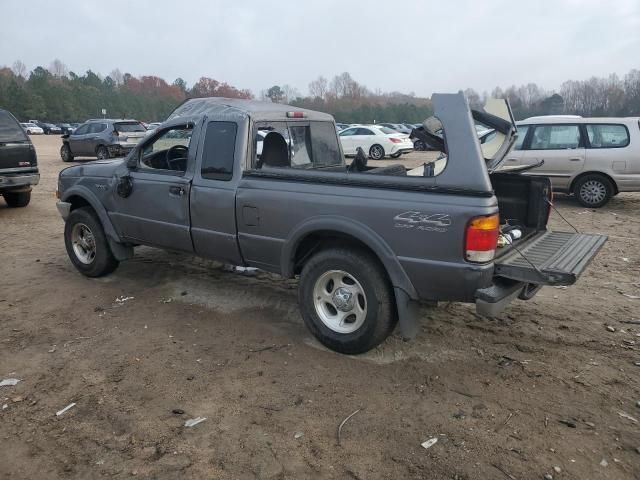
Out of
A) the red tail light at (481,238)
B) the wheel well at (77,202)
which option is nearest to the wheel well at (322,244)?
the red tail light at (481,238)

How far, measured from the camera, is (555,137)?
34.1ft

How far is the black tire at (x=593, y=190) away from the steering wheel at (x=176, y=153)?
26.8ft

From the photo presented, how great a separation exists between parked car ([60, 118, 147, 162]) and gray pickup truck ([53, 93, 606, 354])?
1433cm

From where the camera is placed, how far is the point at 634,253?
693cm

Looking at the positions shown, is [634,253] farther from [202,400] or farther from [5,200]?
[5,200]

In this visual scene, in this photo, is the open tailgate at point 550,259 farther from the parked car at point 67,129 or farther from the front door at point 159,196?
the parked car at point 67,129

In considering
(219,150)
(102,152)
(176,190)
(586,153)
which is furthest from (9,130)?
(586,153)

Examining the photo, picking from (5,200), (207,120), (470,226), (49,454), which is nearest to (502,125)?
(470,226)

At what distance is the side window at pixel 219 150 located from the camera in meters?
4.50

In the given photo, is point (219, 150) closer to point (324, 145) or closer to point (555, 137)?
point (324, 145)

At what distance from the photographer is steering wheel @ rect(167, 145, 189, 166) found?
539 cm

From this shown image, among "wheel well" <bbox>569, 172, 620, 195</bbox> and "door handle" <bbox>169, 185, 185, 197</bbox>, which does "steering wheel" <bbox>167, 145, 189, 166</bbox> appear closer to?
"door handle" <bbox>169, 185, 185, 197</bbox>

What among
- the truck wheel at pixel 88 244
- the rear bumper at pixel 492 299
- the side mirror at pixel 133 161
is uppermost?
the side mirror at pixel 133 161

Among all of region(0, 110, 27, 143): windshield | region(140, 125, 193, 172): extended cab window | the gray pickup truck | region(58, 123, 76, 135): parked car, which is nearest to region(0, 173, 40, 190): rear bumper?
region(0, 110, 27, 143): windshield
